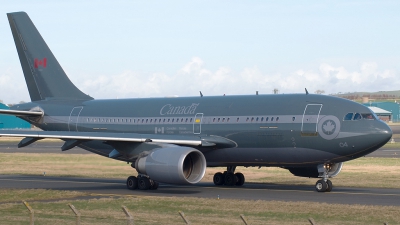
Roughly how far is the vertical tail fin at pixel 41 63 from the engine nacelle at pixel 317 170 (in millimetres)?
13354

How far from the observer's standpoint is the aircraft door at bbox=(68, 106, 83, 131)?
3591cm

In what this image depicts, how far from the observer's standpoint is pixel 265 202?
23.7 m

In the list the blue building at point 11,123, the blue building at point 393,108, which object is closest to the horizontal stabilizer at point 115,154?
the blue building at point 11,123

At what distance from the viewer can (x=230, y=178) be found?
106ft

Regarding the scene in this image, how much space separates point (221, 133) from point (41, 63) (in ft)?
42.1

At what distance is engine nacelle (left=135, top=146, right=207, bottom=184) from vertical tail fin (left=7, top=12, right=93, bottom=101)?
10597mm

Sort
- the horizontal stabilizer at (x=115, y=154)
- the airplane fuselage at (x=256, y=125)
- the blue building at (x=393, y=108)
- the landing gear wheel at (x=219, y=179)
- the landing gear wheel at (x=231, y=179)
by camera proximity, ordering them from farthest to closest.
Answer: the blue building at (x=393, y=108), the landing gear wheel at (x=219, y=179), the landing gear wheel at (x=231, y=179), the horizontal stabilizer at (x=115, y=154), the airplane fuselage at (x=256, y=125)

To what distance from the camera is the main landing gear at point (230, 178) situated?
3238cm

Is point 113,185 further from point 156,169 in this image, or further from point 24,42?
point 24,42

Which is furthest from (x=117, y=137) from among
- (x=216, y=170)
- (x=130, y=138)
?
(x=216, y=170)

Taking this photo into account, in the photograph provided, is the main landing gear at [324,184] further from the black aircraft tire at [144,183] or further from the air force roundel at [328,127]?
the black aircraft tire at [144,183]

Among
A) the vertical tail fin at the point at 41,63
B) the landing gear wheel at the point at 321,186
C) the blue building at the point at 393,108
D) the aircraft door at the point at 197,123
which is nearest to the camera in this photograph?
the landing gear wheel at the point at 321,186

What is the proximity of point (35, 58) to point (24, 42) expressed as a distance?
1082 mm

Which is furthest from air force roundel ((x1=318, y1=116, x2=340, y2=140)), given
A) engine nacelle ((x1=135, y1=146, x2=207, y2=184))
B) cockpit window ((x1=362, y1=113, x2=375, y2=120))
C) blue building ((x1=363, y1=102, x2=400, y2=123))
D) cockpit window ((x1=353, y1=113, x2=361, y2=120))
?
blue building ((x1=363, y1=102, x2=400, y2=123))
